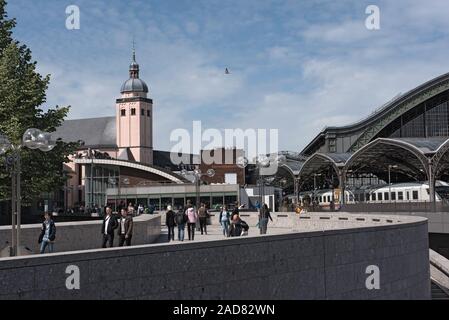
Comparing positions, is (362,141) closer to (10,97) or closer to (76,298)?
(10,97)

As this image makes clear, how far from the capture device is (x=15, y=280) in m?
7.82

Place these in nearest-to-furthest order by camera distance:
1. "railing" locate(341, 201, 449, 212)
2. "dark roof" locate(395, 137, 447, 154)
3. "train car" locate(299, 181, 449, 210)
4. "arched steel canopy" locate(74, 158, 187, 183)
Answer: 1. "railing" locate(341, 201, 449, 212)
2. "train car" locate(299, 181, 449, 210)
3. "dark roof" locate(395, 137, 447, 154)
4. "arched steel canopy" locate(74, 158, 187, 183)

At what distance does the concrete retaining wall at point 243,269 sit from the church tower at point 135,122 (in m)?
131

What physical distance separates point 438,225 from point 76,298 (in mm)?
31707

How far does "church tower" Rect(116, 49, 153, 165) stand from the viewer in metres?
146

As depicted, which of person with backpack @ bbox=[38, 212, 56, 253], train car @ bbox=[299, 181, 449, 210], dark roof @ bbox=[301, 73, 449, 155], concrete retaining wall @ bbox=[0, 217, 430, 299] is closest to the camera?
concrete retaining wall @ bbox=[0, 217, 430, 299]

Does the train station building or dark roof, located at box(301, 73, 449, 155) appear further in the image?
dark roof, located at box(301, 73, 449, 155)

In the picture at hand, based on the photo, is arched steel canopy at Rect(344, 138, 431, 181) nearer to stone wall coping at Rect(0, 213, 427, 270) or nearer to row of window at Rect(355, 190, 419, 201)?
row of window at Rect(355, 190, 419, 201)

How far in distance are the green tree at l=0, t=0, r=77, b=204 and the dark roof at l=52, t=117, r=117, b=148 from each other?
382 feet

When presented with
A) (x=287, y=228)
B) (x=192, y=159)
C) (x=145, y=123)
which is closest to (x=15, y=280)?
(x=287, y=228)

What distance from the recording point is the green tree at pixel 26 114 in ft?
94.4

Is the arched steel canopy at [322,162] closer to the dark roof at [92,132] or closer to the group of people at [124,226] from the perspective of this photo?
the group of people at [124,226]

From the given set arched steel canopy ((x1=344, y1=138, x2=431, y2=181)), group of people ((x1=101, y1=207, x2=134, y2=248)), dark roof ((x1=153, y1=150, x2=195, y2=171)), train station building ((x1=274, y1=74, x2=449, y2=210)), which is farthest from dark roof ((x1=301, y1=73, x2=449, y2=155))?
group of people ((x1=101, y1=207, x2=134, y2=248))

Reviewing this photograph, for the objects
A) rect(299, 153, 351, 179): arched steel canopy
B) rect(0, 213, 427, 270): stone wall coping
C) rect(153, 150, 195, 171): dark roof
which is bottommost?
rect(0, 213, 427, 270): stone wall coping
